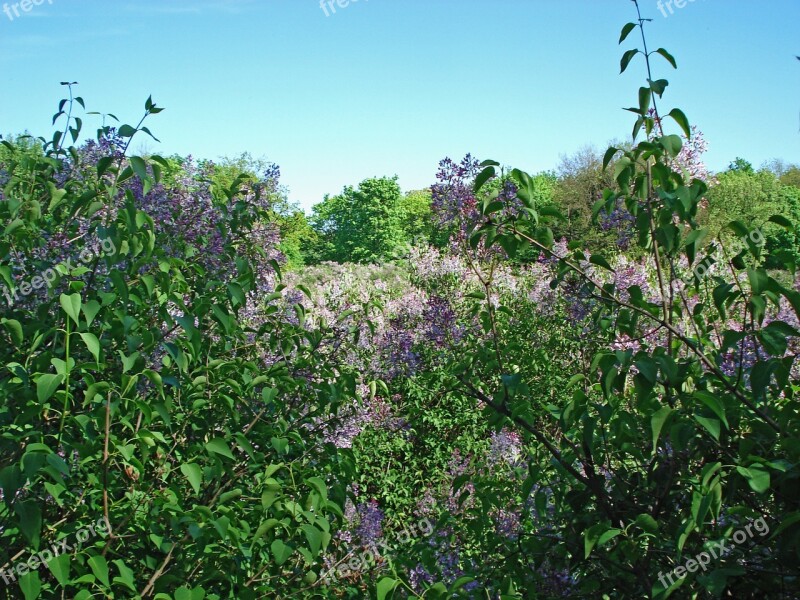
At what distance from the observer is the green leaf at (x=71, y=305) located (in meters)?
1.89

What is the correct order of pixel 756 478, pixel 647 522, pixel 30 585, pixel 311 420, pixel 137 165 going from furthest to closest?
pixel 311 420 < pixel 137 165 < pixel 30 585 < pixel 647 522 < pixel 756 478

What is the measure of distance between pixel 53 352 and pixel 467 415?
3832 millimetres

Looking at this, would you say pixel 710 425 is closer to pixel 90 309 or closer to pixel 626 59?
pixel 626 59

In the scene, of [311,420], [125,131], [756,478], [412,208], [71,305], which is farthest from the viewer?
[412,208]

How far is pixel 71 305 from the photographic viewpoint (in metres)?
1.91

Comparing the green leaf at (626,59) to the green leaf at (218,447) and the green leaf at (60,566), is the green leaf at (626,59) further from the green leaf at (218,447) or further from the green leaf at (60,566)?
the green leaf at (60,566)

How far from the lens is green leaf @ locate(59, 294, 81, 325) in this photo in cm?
189

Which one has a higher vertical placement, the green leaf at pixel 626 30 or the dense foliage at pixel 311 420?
the green leaf at pixel 626 30

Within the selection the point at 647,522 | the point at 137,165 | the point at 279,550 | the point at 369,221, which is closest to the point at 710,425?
the point at 647,522

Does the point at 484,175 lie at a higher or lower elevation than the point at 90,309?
higher

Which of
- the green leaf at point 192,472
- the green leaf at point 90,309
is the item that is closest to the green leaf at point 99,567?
the green leaf at point 192,472

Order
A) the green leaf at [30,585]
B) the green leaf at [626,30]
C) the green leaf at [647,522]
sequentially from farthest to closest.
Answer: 1. the green leaf at [626,30]
2. the green leaf at [30,585]
3. the green leaf at [647,522]

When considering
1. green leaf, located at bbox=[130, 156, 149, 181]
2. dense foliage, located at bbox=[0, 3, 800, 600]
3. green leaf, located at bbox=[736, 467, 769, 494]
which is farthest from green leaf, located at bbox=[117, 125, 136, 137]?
green leaf, located at bbox=[736, 467, 769, 494]

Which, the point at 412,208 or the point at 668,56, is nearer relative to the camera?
the point at 668,56
